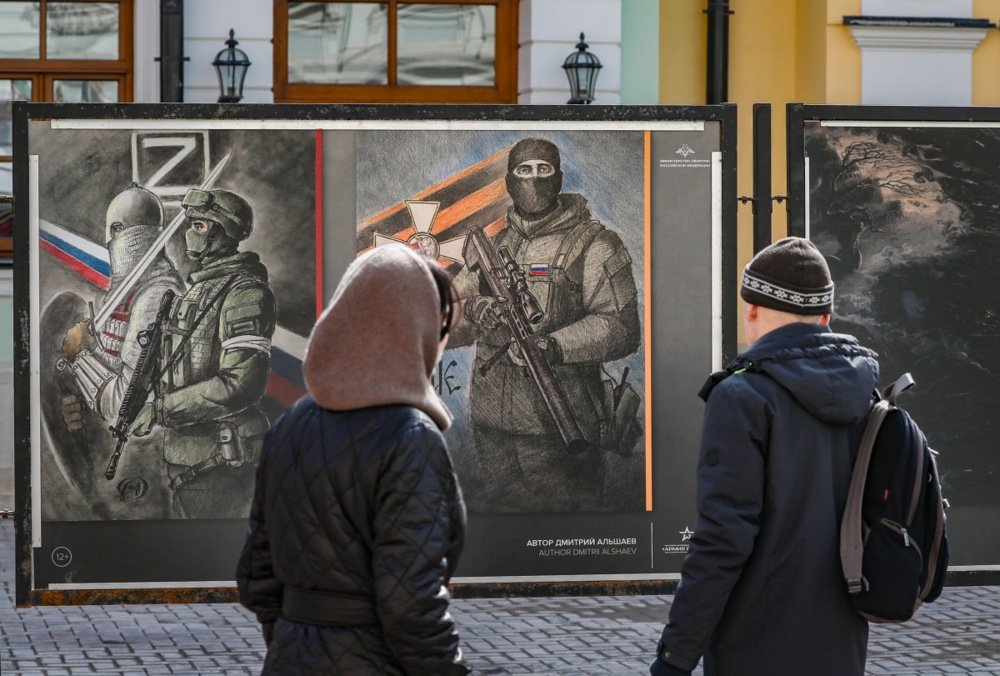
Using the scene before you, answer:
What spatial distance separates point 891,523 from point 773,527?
26 centimetres

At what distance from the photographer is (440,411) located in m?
3.38

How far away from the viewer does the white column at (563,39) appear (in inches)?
540

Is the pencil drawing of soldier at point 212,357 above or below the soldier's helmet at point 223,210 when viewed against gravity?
below

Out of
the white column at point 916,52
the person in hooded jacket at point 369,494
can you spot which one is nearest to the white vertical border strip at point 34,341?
the person in hooded jacket at point 369,494

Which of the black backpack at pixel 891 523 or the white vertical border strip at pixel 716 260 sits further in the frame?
the white vertical border strip at pixel 716 260

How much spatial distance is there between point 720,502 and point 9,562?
291 inches

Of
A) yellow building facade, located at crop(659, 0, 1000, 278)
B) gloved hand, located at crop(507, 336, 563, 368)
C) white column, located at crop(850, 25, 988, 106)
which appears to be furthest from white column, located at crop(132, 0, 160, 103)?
gloved hand, located at crop(507, 336, 563, 368)

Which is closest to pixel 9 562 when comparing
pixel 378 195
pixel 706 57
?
pixel 378 195

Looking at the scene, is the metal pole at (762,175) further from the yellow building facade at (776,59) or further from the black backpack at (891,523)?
the yellow building facade at (776,59)

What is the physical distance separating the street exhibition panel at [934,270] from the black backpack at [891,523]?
215 cm

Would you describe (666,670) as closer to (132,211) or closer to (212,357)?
(212,357)

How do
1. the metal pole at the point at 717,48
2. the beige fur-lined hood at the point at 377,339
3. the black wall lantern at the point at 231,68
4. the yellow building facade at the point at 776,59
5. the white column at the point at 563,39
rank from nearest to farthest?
the beige fur-lined hood at the point at 377,339 → the black wall lantern at the point at 231,68 → the white column at the point at 563,39 → the yellow building facade at the point at 776,59 → the metal pole at the point at 717,48

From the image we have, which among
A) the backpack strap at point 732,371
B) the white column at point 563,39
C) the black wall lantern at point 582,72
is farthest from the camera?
the white column at point 563,39

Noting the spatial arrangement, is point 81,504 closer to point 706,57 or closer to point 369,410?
point 369,410
